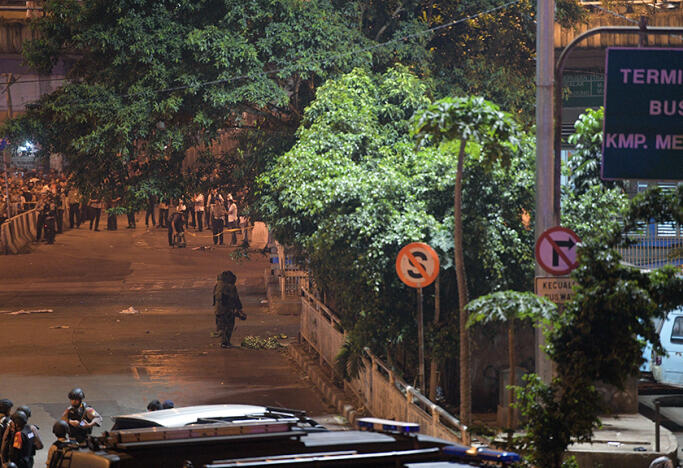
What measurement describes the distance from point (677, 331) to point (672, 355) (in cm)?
39

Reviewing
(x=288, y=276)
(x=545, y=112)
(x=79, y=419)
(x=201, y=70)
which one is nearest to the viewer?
(x=545, y=112)

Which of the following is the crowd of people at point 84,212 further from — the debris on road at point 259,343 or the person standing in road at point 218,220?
the debris on road at point 259,343

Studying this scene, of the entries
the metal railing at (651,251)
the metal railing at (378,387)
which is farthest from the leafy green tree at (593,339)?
the metal railing at (651,251)

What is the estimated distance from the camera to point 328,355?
16859mm

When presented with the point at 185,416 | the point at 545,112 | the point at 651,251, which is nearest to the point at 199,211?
the point at 651,251

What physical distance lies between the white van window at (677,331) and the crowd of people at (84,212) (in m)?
18.3

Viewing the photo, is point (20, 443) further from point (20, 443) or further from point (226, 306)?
point (226, 306)

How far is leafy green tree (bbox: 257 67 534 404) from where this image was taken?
12898mm

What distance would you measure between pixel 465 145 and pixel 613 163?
180 centimetres

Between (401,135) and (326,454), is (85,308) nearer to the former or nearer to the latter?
(401,135)

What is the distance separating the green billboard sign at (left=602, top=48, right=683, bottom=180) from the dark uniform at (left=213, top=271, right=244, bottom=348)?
1106cm

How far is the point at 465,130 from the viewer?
10836 mm

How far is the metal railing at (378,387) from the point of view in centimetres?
1022

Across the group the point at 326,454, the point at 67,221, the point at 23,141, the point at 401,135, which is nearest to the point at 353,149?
the point at 401,135
